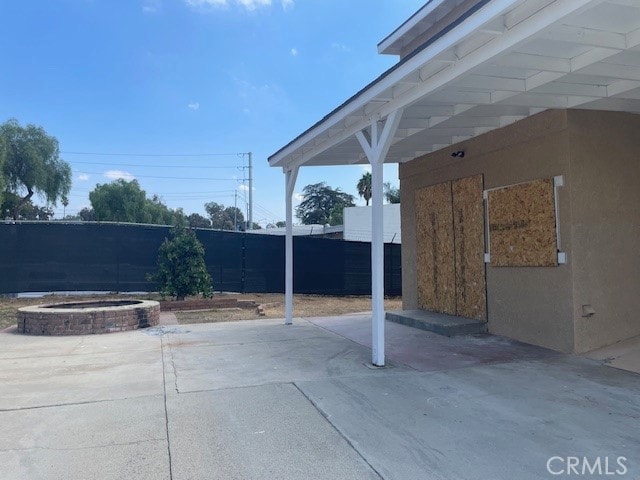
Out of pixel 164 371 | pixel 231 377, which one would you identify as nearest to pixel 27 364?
pixel 164 371

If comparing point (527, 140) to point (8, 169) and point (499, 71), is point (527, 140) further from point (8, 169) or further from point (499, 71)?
point (8, 169)

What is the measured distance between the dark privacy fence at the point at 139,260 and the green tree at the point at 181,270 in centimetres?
139

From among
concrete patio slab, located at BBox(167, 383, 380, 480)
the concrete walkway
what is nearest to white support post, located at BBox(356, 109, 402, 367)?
the concrete walkway

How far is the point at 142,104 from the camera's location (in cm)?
2255

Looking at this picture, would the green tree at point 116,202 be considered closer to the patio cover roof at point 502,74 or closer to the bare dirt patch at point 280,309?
the bare dirt patch at point 280,309

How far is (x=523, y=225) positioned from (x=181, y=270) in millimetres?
7871

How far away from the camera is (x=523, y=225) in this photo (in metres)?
7.02

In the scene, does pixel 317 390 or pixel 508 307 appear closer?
pixel 317 390

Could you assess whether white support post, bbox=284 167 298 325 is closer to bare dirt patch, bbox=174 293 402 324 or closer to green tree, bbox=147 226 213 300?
bare dirt patch, bbox=174 293 402 324

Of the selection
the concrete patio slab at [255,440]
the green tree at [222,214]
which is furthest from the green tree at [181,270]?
the green tree at [222,214]

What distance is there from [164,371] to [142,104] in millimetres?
19933

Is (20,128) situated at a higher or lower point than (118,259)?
higher

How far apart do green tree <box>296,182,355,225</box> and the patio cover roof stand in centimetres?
6118

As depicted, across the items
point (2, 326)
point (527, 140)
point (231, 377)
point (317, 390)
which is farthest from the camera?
point (2, 326)
